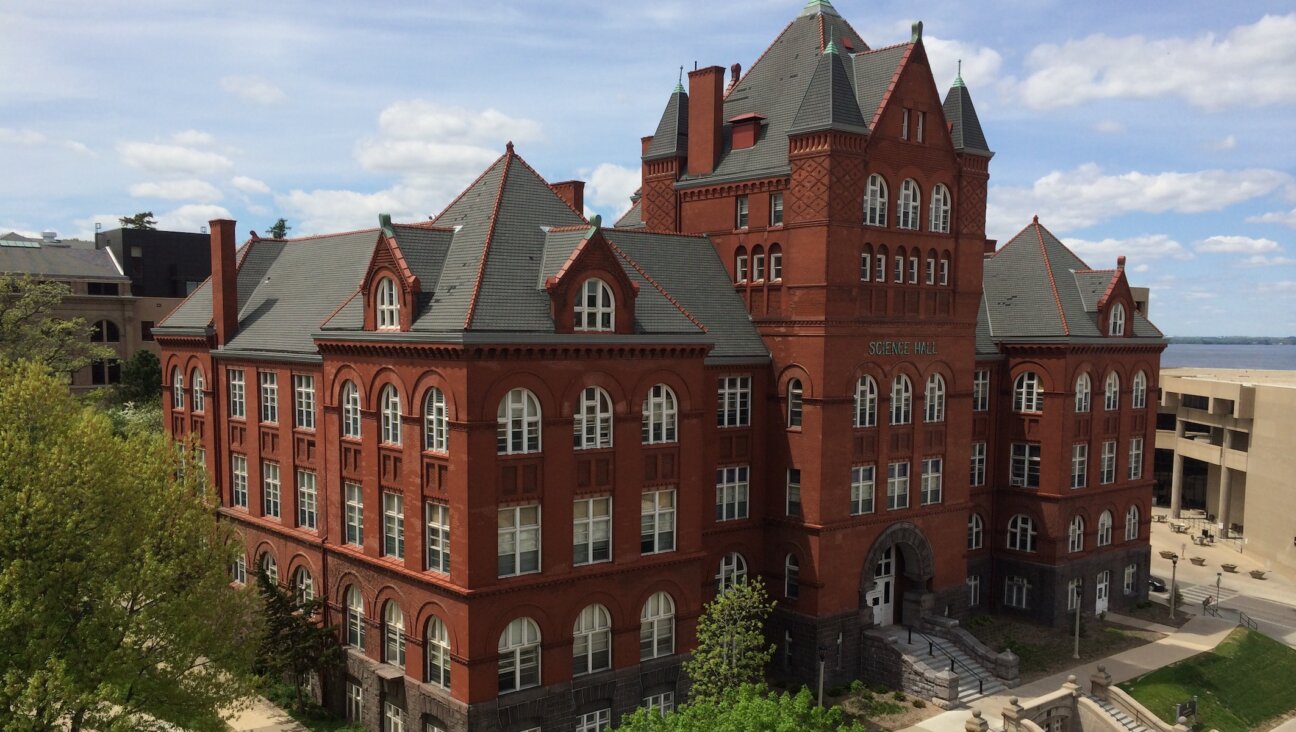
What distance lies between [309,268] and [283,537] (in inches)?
514

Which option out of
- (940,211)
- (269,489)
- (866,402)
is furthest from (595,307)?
(269,489)

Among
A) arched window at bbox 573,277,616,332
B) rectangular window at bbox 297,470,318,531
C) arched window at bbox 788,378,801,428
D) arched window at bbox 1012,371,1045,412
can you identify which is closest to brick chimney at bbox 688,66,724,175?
arched window at bbox 788,378,801,428

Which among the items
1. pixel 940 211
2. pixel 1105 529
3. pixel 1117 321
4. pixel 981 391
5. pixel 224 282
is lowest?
pixel 1105 529

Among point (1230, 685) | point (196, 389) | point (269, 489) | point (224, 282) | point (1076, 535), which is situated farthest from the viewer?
point (1076, 535)

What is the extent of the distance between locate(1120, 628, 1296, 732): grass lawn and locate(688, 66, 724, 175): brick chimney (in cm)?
2962

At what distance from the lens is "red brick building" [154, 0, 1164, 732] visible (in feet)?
103

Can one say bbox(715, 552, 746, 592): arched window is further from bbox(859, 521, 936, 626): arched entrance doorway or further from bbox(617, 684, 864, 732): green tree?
bbox(617, 684, 864, 732): green tree

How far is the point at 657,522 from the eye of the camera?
34688mm

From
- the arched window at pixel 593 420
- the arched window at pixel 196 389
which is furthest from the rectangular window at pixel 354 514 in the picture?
the arched window at pixel 196 389

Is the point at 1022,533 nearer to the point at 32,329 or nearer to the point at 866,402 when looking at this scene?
the point at 866,402

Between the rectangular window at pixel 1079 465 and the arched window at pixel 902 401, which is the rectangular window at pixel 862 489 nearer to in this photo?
the arched window at pixel 902 401

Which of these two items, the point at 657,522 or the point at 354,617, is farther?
the point at 354,617

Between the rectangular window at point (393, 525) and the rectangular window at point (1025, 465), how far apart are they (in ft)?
105

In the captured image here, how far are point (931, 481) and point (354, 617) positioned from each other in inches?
995
